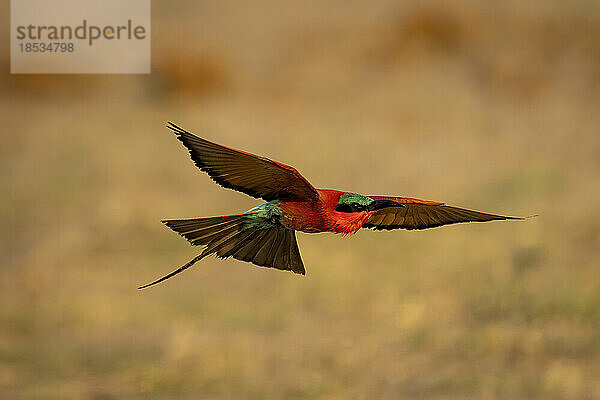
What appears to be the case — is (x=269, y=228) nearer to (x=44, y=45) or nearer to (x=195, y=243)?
(x=195, y=243)

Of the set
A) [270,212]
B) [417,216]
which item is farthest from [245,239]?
[417,216]

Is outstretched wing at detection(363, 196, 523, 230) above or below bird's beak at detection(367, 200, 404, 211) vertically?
below

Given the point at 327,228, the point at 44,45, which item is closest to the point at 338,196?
the point at 327,228

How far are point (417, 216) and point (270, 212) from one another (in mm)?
130

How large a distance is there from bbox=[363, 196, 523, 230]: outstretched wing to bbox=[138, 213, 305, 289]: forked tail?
0.21 ft

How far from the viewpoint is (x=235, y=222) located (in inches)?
18.9

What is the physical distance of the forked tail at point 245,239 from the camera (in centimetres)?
45

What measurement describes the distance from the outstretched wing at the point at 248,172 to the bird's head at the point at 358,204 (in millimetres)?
22

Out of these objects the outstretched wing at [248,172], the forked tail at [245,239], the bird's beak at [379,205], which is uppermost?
the outstretched wing at [248,172]

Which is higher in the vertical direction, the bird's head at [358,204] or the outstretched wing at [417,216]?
the bird's head at [358,204]

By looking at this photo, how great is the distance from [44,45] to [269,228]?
2.68 feet

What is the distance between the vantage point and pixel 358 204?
1.48 feet

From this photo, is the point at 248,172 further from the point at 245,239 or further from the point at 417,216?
the point at 417,216

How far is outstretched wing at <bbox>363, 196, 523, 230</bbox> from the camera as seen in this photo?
1.74ft
